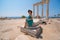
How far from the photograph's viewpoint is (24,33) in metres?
3.21

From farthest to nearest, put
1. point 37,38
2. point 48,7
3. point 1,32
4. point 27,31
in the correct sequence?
point 48,7
point 1,32
point 27,31
point 37,38

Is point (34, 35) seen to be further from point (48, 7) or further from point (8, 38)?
point (48, 7)

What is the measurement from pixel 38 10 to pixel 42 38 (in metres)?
4.17

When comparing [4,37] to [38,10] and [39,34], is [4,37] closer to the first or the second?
[39,34]

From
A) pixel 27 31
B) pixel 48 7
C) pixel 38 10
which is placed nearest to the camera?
pixel 27 31

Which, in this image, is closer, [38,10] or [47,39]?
[47,39]

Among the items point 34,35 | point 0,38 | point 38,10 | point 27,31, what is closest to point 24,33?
point 27,31

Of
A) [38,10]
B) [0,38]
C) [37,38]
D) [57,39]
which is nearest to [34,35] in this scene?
[37,38]

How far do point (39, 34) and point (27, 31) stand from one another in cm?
28

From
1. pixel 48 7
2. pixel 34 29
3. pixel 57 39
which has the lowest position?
pixel 57 39

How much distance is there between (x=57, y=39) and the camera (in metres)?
2.88

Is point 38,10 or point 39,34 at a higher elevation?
point 38,10

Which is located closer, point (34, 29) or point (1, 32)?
point (34, 29)

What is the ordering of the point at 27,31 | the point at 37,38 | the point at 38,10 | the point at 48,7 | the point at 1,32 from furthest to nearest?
the point at 38,10 → the point at 48,7 → the point at 1,32 → the point at 27,31 → the point at 37,38
